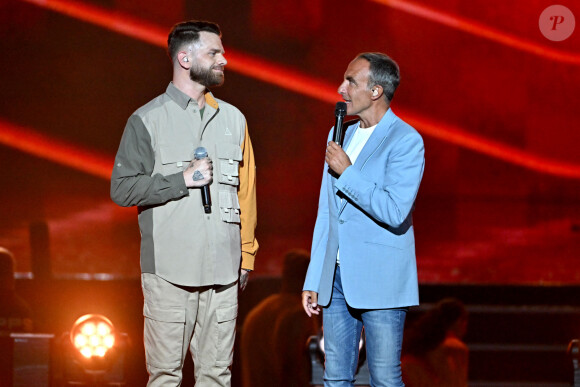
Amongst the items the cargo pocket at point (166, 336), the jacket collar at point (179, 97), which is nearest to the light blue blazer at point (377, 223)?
the cargo pocket at point (166, 336)

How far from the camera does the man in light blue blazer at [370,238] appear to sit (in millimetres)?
1976

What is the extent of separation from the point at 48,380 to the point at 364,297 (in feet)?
5.24

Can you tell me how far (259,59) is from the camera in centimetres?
504

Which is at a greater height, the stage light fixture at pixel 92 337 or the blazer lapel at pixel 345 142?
the blazer lapel at pixel 345 142

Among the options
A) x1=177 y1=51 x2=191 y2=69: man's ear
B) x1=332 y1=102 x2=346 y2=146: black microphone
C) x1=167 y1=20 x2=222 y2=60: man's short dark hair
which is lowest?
x1=332 y1=102 x2=346 y2=146: black microphone

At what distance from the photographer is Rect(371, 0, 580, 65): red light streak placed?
4.96 m

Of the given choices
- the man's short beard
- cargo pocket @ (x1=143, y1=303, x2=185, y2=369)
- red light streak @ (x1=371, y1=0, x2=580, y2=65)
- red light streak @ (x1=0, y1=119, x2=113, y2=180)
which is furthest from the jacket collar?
red light streak @ (x1=371, y1=0, x2=580, y2=65)

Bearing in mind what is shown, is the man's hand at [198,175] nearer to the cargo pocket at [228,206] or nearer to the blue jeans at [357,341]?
the cargo pocket at [228,206]

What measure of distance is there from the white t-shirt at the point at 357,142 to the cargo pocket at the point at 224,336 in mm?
602

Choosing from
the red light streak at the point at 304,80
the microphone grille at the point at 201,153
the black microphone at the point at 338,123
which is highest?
the red light streak at the point at 304,80

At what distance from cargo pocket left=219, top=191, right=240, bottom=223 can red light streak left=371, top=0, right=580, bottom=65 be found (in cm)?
314

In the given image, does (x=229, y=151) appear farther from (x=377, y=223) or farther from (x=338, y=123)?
(x=377, y=223)

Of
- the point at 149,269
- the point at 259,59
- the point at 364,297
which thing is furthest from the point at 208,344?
the point at 259,59

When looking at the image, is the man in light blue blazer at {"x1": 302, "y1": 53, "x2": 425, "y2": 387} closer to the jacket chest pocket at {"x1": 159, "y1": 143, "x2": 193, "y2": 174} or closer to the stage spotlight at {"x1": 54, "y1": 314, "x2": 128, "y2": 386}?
the jacket chest pocket at {"x1": 159, "y1": 143, "x2": 193, "y2": 174}
